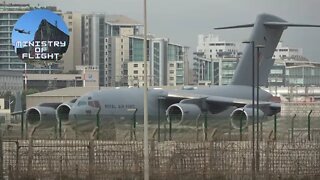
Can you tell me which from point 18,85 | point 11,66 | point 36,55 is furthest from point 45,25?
point 11,66

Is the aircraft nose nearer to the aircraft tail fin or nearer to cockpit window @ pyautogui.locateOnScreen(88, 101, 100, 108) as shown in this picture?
cockpit window @ pyautogui.locateOnScreen(88, 101, 100, 108)

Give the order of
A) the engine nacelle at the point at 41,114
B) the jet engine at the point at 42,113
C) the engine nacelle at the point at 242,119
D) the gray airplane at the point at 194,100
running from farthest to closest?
the gray airplane at the point at 194,100 < the jet engine at the point at 42,113 < the engine nacelle at the point at 41,114 < the engine nacelle at the point at 242,119

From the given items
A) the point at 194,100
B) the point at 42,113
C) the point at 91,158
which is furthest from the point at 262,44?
the point at 91,158

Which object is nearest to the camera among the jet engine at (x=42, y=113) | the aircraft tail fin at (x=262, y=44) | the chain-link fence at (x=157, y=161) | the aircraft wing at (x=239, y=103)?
the chain-link fence at (x=157, y=161)

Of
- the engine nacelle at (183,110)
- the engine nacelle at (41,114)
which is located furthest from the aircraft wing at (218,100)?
the engine nacelle at (41,114)

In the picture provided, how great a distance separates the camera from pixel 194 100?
4622 centimetres

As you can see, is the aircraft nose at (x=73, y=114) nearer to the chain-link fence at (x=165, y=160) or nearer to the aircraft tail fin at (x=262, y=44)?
the chain-link fence at (x=165, y=160)

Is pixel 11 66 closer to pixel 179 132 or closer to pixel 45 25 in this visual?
pixel 45 25

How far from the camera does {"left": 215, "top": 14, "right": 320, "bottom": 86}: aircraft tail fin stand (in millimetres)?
52013

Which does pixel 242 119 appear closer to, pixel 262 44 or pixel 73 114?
pixel 73 114

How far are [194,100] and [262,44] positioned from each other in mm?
8846

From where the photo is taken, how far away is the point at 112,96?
44.1 metres

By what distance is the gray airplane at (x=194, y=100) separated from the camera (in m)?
42.2

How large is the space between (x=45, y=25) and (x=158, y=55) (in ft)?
430
